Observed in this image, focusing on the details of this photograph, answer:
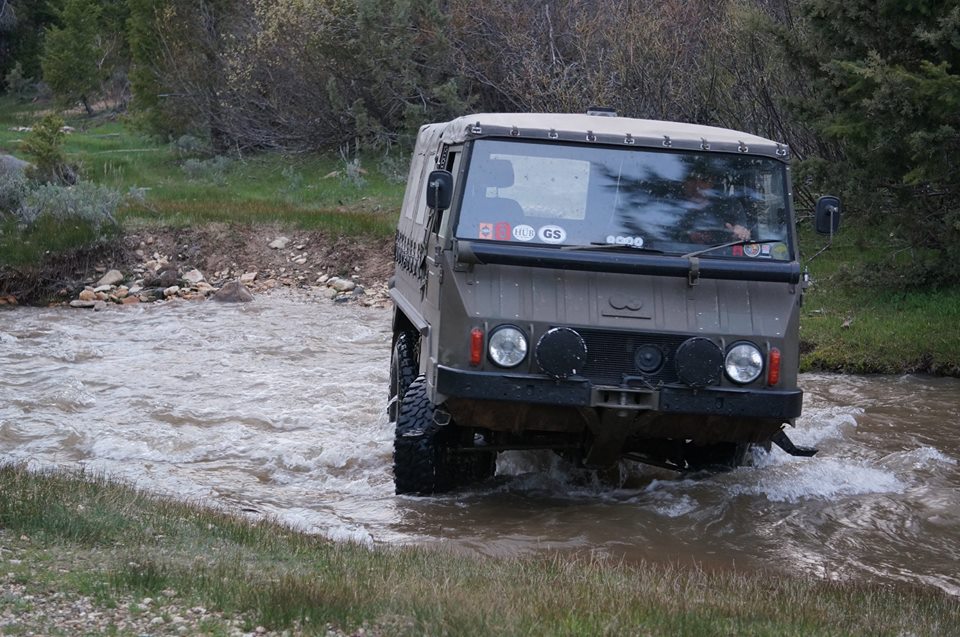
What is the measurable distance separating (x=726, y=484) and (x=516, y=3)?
18.9 metres

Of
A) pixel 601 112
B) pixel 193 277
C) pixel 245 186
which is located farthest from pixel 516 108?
pixel 601 112

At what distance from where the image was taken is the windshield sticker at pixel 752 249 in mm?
7887

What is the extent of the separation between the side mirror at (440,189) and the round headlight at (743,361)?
6.48 feet

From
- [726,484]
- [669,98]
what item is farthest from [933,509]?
[669,98]

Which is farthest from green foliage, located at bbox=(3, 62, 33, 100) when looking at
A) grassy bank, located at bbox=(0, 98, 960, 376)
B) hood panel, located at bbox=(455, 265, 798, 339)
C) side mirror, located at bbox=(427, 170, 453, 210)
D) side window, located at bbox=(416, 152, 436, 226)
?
hood panel, located at bbox=(455, 265, 798, 339)

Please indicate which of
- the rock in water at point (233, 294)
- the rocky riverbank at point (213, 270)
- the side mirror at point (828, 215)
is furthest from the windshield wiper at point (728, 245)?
the rock in water at point (233, 294)

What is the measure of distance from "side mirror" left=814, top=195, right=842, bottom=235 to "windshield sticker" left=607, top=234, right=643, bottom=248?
126cm

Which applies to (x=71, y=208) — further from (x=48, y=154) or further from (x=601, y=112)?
(x=601, y=112)

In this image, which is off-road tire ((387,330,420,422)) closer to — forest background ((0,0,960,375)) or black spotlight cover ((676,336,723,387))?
black spotlight cover ((676,336,723,387))

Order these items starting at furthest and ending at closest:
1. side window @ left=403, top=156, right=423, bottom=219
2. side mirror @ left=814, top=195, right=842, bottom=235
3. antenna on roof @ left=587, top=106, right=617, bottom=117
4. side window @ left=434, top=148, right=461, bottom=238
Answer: side window @ left=403, top=156, right=423, bottom=219 < antenna on roof @ left=587, top=106, right=617, bottom=117 < side mirror @ left=814, top=195, right=842, bottom=235 < side window @ left=434, top=148, right=461, bottom=238

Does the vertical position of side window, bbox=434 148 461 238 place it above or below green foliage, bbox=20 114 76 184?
below

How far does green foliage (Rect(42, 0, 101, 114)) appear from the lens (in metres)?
44.2

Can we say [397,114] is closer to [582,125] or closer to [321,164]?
[321,164]

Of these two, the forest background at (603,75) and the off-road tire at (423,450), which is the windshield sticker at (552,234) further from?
the forest background at (603,75)
